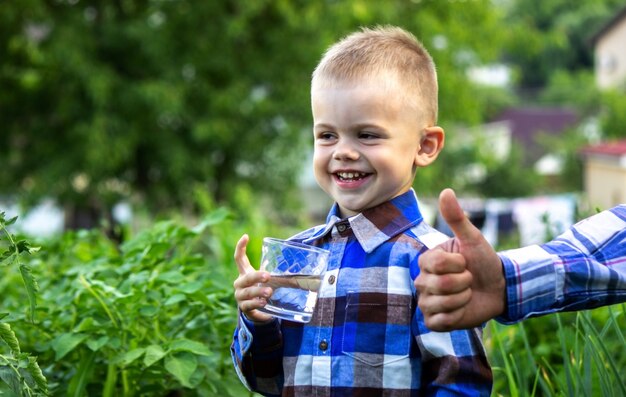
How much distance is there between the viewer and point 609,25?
1977 inches

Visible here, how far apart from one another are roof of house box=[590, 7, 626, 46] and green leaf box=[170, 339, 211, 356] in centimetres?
4783

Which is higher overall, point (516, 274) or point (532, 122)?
point (532, 122)

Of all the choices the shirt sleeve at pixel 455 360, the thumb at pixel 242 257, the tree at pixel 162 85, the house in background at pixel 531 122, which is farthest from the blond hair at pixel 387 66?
the house in background at pixel 531 122

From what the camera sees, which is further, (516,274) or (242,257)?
(242,257)

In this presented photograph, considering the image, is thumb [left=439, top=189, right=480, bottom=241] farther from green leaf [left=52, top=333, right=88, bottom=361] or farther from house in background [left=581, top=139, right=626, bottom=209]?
house in background [left=581, top=139, right=626, bottom=209]

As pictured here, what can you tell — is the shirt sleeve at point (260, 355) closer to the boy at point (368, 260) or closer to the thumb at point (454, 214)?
the boy at point (368, 260)

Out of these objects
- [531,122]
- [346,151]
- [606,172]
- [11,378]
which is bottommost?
[11,378]

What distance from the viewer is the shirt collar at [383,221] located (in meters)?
2.16

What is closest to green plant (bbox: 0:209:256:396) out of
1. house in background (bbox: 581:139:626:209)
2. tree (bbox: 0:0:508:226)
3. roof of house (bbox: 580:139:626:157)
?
house in background (bbox: 581:139:626:209)

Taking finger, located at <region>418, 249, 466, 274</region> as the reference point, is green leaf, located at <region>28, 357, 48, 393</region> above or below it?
below

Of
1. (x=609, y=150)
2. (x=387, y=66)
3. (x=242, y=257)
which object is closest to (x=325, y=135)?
(x=387, y=66)

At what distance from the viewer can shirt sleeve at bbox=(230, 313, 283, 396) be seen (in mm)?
2217

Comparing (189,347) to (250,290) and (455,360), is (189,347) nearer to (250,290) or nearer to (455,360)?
(250,290)

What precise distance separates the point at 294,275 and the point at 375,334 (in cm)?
20
